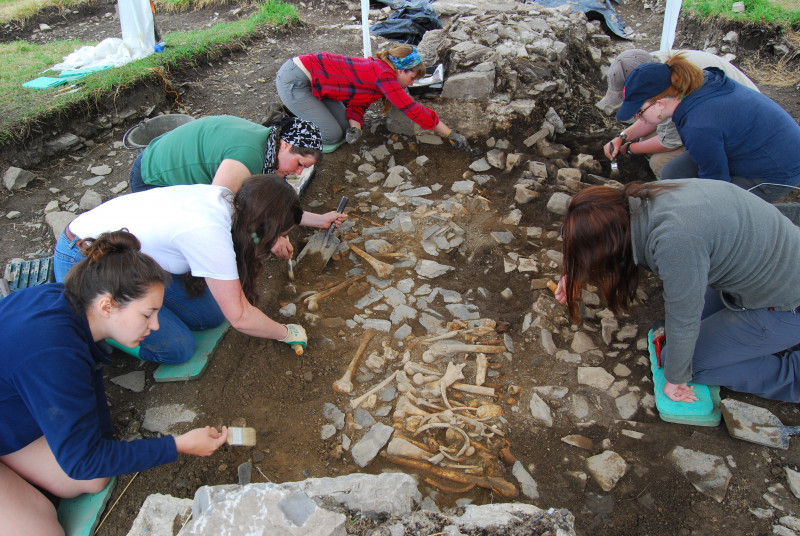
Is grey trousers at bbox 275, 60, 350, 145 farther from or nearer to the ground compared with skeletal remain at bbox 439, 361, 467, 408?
farther from the ground

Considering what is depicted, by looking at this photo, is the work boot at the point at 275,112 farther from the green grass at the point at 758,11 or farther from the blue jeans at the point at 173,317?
the green grass at the point at 758,11

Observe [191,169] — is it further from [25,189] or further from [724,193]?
[724,193]

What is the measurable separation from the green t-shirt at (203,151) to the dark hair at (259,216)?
0.73 meters

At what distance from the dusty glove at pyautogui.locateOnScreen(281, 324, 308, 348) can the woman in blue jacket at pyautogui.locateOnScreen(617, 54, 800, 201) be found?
2.69 meters

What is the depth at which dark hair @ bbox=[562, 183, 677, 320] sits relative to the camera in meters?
2.39

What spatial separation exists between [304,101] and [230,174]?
87.7 inches

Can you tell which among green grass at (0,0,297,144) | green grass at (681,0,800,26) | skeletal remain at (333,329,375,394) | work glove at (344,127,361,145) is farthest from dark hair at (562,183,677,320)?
green grass at (681,0,800,26)

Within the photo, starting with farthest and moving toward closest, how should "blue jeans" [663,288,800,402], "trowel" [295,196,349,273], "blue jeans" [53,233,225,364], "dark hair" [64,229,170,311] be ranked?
"trowel" [295,196,349,273], "blue jeans" [53,233,225,364], "blue jeans" [663,288,800,402], "dark hair" [64,229,170,311]

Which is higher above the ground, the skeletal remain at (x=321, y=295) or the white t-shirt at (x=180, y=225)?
the white t-shirt at (x=180, y=225)

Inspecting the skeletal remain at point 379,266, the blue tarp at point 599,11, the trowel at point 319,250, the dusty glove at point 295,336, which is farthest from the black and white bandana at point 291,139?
the blue tarp at point 599,11

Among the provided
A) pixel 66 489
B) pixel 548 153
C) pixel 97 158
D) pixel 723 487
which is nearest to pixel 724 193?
pixel 723 487

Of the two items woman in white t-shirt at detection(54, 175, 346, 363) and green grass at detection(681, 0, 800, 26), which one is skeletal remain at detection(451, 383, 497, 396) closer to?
woman in white t-shirt at detection(54, 175, 346, 363)

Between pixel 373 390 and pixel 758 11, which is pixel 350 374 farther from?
pixel 758 11

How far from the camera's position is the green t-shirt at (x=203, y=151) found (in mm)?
3359
